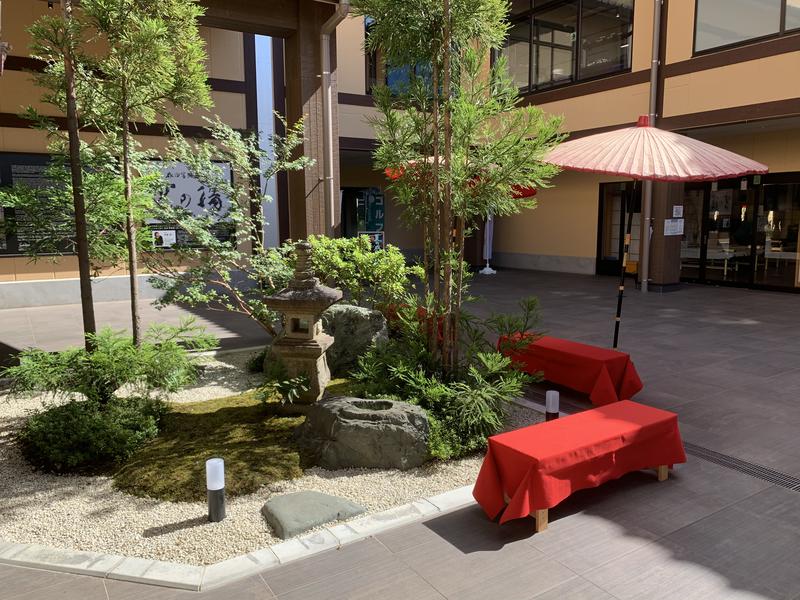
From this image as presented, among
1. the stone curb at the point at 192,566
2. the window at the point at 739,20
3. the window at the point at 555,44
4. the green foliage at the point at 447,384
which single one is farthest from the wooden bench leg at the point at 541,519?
the window at the point at 555,44

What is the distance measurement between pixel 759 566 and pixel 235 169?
21.5 ft

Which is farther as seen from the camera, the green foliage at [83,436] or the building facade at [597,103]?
the building facade at [597,103]

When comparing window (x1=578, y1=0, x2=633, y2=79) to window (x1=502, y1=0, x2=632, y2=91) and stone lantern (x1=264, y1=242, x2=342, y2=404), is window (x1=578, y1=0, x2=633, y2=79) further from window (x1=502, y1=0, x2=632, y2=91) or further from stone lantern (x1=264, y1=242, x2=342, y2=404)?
stone lantern (x1=264, y1=242, x2=342, y2=404)

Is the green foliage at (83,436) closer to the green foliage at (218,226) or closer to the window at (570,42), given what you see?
the green foliage at (218,226)

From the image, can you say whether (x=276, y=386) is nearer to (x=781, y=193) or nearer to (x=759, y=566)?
(x=759, y=566)

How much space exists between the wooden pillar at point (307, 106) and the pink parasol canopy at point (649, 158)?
433cm

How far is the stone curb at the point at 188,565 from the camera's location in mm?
3469

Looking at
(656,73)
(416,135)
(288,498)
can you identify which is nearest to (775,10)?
(656,73)

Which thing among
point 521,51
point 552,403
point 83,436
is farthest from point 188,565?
point 521,51

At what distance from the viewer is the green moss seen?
4.64 metres

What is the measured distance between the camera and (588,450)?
13.6 ft

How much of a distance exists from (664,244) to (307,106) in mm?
9625

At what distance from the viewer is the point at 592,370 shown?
6.55 metres

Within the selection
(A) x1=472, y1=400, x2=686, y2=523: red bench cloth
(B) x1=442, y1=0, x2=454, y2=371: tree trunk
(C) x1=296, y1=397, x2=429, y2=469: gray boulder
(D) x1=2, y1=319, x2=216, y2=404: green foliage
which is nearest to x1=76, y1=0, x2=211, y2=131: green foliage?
(D) x1=2, y1=319, x2=216, y2=404: green foliage
